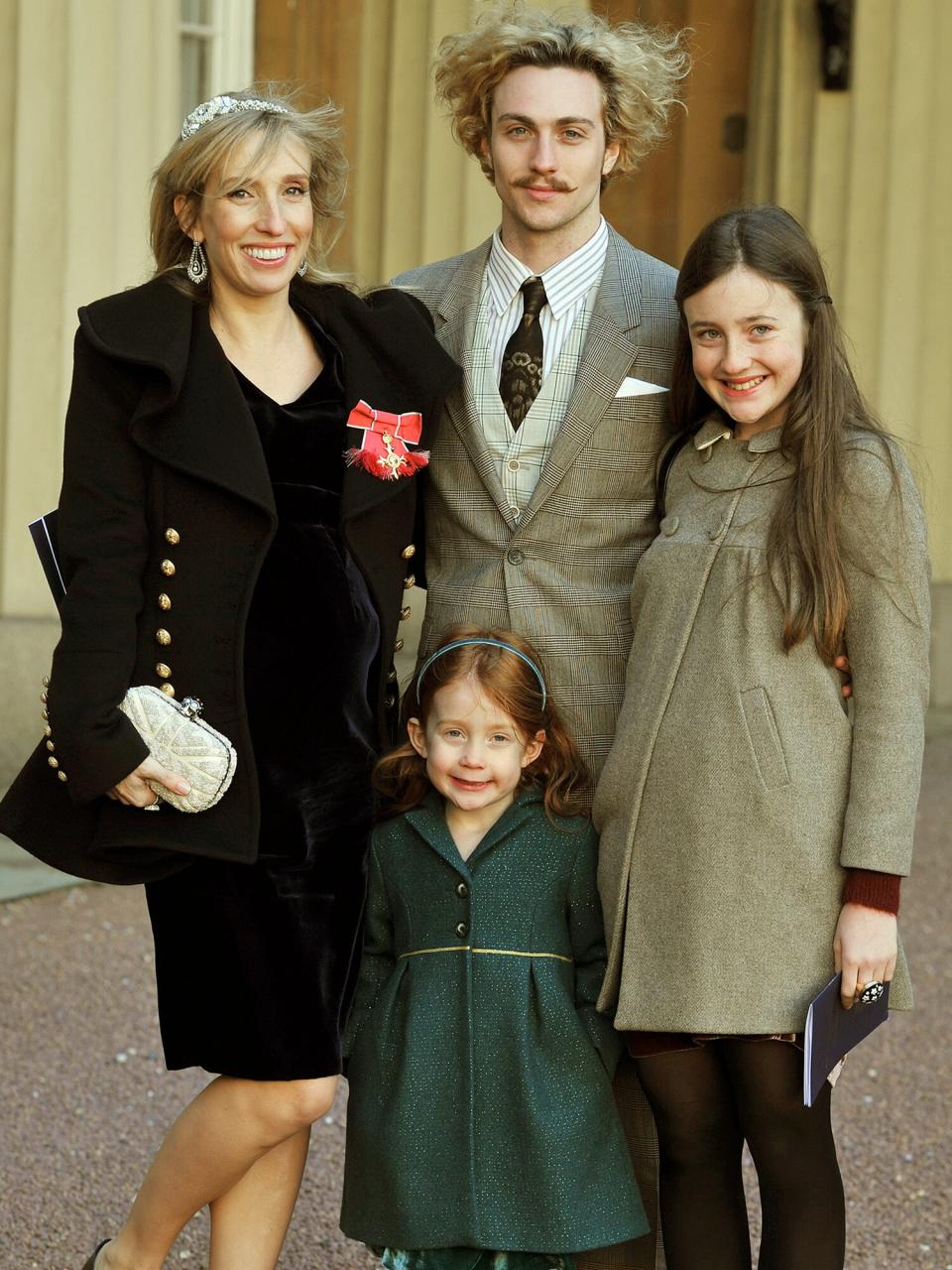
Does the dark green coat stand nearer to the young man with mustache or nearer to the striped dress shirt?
the young man with mustache

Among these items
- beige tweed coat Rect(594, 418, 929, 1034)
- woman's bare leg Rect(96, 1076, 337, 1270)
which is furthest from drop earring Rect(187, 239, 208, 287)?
woman's bare leg Rect(96, 1076, 337, 1270)

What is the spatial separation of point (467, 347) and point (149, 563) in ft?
2.38

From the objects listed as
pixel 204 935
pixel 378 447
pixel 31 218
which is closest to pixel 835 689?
pixel 378 447

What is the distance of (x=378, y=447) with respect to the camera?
9.10ft

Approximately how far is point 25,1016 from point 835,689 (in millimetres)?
2755

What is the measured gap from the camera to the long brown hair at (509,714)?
285 cm

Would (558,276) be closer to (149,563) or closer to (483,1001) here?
(149,563)

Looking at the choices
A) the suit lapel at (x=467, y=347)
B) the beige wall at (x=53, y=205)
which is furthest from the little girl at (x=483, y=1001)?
the beige wall at (x=53, y=205)

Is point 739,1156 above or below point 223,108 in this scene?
below

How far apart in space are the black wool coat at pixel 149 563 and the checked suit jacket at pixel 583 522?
31 centimetres

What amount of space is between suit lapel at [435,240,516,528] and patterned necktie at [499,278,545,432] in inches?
2.5

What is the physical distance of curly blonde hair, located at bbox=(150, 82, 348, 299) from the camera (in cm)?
271

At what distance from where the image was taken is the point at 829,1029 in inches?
99.8

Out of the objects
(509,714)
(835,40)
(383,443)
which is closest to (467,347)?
(383,443)
